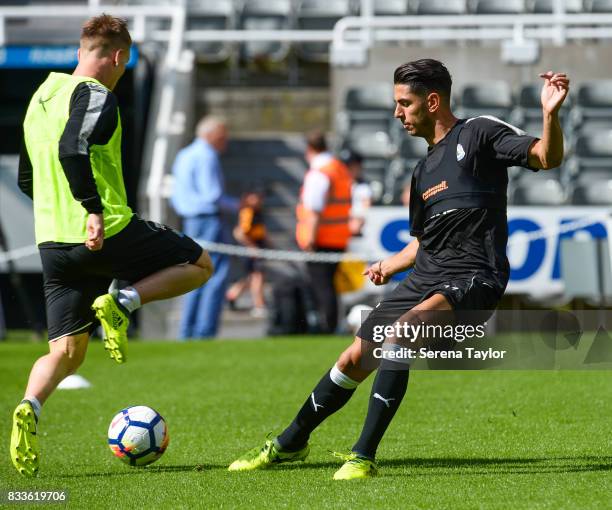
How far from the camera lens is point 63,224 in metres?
5.86

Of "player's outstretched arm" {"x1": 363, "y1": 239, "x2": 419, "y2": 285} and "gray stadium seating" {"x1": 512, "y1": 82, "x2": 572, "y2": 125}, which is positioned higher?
"gray stadium seating" {"x1": 512, "y1": 82, "x2": 572, "y2": 125}

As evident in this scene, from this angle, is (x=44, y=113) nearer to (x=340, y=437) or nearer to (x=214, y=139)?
(x=340, y=437)

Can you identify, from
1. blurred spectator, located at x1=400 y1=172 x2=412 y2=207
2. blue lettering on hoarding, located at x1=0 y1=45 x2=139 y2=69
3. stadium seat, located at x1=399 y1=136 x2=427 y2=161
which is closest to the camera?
blurred spectator, located at x1=400 y1=172 x2=412 y2=207

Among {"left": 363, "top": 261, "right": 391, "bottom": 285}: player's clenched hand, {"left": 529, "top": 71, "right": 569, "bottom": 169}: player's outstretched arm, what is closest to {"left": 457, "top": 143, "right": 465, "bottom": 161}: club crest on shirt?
{"left": 529, "top": 71, "right": 569, "bottom": 169}: player's outstretched arm

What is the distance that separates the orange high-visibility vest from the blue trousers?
99cm

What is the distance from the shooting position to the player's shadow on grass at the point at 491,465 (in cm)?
556

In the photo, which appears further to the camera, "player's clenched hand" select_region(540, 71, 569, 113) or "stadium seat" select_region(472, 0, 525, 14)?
"stadium seat" select_region(472, 0, 525, 14)

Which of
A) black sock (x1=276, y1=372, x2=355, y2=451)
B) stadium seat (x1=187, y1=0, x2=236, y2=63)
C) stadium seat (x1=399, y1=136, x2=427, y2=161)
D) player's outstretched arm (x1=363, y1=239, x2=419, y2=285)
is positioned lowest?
black sock (x1=276, y1=372, x2=355, y2=451)

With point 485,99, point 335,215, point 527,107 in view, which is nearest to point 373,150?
point 485,99

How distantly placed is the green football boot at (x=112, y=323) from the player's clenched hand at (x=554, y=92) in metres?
2.17

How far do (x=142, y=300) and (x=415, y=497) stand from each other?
1759 millimetres

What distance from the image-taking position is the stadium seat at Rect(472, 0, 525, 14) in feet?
61.6

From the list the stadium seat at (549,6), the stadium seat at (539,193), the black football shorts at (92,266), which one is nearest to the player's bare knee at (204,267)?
Result: the black football shorts at (92,266)

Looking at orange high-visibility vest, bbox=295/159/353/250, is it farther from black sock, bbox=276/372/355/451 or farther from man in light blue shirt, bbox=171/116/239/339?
black sock, bbox=276/372/355/451
